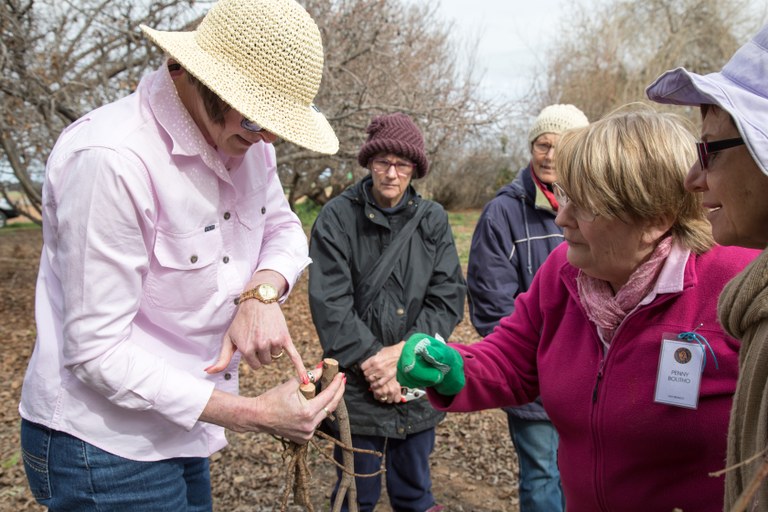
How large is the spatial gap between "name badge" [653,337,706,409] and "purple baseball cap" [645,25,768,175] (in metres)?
0.62

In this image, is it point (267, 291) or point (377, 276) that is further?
point (377, 276)

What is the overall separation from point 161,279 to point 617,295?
1.28 meters

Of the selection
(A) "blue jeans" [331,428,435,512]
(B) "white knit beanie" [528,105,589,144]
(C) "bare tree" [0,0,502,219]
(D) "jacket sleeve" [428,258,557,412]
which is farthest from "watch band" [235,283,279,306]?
(C) "bare tree" [0,0,502,219]

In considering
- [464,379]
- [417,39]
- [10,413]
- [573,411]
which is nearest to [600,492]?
[573,411]

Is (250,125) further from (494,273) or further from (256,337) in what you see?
(494,273)

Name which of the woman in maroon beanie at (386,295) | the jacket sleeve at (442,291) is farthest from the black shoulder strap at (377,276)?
the jacket sleeve at (442,291)

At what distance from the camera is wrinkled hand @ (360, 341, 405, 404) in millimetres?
2920

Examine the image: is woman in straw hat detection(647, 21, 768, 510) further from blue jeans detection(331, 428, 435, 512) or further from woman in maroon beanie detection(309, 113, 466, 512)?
blue jeans detection(331, 428, 435, 512)

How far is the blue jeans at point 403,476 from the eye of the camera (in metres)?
3.13

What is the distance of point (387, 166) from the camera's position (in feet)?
10.6

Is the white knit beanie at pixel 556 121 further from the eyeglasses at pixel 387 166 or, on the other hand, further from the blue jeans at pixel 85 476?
the blue jeans at pixel 85 476

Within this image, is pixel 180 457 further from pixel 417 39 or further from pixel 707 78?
pixel 417 39

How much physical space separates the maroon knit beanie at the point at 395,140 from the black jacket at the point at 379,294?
0.54 feet

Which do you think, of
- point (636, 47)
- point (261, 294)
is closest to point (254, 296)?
point (261, 294)
